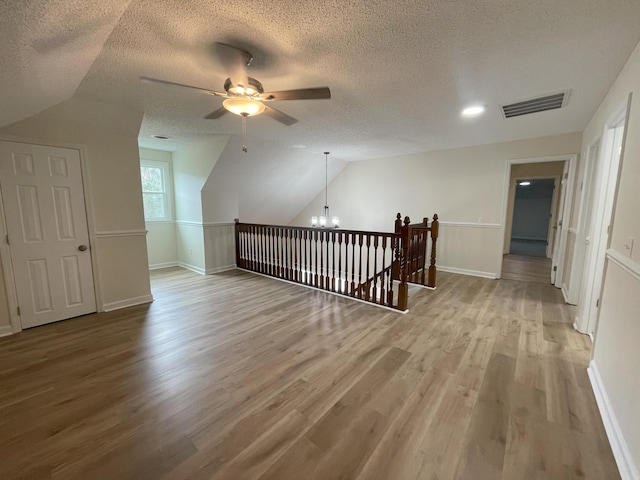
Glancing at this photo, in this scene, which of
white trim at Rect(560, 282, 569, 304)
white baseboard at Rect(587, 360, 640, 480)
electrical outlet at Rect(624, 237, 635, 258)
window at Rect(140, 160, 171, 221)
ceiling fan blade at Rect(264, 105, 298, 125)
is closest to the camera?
white baseboard at Rect(587, 360, 640, 480)

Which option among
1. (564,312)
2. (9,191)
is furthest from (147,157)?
(564,312)

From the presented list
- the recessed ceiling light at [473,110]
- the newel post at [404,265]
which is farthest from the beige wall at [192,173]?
the recessed ceiling light at [473,110]

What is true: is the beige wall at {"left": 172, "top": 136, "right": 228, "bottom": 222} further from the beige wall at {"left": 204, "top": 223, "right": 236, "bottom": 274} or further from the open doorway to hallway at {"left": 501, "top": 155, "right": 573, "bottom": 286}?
the open doorway to hallway at {"left": 501, "top": 155, "right": 573, "bottom": 286}

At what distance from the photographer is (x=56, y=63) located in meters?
1.70

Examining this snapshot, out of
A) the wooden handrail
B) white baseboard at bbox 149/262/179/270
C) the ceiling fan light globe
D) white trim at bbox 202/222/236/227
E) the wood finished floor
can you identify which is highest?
the ceiling fan light globe

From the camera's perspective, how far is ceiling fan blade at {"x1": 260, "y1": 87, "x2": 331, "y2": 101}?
1929 mm

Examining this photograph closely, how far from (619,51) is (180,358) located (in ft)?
13.7

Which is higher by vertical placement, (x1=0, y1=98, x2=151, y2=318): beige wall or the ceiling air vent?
the ceiling air vent

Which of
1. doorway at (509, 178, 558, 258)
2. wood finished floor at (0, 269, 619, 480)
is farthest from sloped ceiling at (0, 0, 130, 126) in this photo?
doorway at (509, 178, 558, 258)

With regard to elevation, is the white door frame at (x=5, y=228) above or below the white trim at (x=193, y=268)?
above

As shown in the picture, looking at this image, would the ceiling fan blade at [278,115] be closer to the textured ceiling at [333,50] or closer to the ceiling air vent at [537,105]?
the textured ceiling at [333,50]

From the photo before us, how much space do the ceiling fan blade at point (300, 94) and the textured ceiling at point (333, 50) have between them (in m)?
0.27

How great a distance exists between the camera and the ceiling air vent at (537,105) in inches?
106

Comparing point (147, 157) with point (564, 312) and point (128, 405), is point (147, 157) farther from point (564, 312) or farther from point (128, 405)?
point (564, 312)
